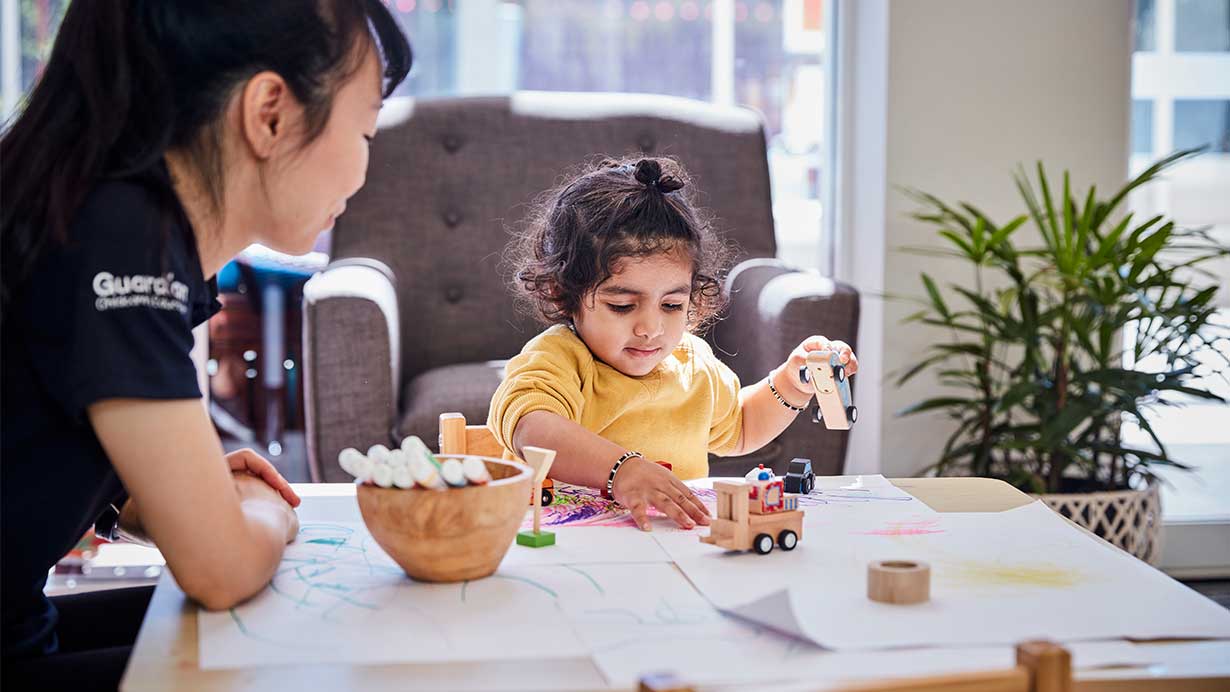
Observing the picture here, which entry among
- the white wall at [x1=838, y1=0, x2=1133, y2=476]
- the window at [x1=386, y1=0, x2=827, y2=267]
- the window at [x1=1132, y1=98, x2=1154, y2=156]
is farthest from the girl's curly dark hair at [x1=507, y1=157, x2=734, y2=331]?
the window at [x1=1132, y1=98, x2=1154, y2=156]

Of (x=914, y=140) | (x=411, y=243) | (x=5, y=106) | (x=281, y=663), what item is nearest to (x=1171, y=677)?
(x=281, y=663)

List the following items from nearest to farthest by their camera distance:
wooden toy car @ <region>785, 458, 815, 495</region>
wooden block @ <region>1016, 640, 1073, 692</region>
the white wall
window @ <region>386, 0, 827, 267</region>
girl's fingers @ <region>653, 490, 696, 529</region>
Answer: wooden block @ <region>1016, 640, 1073, 692</region> → girl's fingers @ <region>653, 490, 696, 529</region> → wooden toy car @ <region>785, 458, 815, 495</region> → the white wall → window @ <region>386, 0, 827, 267</region>

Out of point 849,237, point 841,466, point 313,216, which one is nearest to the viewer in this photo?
point 313,216

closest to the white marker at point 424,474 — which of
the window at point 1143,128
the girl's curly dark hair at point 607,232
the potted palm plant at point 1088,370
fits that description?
the girl's curly dark hair at point 607,232

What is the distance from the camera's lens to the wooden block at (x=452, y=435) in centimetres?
123

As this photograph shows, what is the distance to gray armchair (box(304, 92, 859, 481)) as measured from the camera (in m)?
2.29

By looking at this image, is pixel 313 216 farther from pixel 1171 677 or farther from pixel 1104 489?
pixel 1104 489

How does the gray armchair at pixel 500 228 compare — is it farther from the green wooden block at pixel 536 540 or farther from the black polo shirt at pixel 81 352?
the black polo shirt at pixel 81 352

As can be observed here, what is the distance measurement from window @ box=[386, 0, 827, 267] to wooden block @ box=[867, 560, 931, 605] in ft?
8.36

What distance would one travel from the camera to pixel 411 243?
2695 millimetres

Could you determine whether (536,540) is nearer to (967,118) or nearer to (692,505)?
(692,505)

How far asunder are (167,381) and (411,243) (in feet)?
6.31

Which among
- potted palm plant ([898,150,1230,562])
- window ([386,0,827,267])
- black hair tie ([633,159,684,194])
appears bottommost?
potted palm plant ([898,150,1230,562])

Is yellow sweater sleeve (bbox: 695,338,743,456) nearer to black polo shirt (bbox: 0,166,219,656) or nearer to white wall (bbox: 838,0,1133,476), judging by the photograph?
black polo shirt (bbox: 0,166,219,656)
